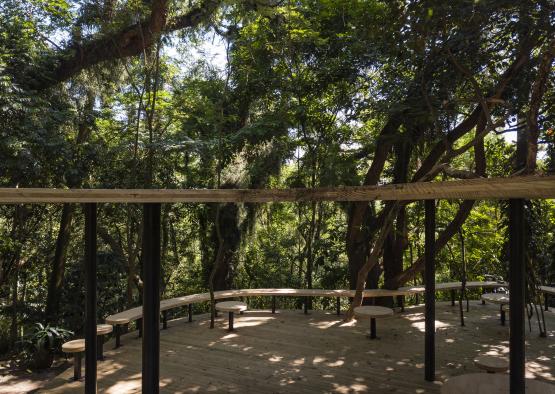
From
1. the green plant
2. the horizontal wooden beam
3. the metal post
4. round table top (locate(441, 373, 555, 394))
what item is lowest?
the green plant

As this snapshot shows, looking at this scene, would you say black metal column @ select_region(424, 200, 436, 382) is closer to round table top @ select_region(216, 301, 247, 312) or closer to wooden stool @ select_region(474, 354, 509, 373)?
wooden stool @ select_region(474, 354, 509, 373)

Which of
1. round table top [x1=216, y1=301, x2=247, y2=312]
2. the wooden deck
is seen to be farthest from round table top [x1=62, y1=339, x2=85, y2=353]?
round table top [x1=216, y1=301, x2=247, y2=312]

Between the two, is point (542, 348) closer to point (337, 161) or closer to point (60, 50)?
point (337, 161)

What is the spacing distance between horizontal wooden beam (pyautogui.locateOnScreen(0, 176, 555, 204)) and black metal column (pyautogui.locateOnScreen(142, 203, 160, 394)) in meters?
0.31

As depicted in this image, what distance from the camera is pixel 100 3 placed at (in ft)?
26.3

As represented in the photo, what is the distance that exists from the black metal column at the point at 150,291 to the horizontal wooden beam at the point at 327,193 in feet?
1.00

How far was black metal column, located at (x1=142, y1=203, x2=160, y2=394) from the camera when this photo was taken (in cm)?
307

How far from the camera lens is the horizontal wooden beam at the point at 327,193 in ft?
6.16

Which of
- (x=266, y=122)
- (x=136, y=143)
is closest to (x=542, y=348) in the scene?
(x=266, y=122)

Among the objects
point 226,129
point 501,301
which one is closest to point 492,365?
point 501,301

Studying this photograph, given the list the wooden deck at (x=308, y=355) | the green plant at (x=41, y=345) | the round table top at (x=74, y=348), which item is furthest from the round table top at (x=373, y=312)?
the green plant at (x=41, y=345)

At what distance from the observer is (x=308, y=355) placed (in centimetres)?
530

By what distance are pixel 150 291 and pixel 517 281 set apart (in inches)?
94.2

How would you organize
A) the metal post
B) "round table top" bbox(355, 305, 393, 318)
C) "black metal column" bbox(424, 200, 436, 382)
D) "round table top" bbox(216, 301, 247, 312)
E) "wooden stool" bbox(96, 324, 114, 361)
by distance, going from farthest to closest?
"round table top" bbox(216, 301, 247, 312)
"round table top" bbox(355, 305, 393, 318)
"wooden stool" bbox(96, 324, 114, 361)
"black metal column" bbox(424, 200, 436, 382)
the metal post
